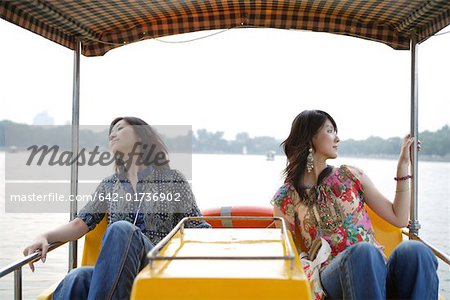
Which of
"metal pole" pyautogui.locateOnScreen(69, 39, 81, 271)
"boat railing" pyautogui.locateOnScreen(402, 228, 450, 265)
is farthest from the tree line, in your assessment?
"boat railing" pyautogui.locateOnScreen(402, 228, 450, 265)

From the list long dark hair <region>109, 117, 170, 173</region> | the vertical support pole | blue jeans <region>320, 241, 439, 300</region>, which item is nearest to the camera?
blue jeans <region>320, 241, 439, 300</region>

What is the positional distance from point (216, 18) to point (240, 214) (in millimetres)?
1252

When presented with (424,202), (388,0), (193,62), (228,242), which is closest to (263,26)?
(388,0)

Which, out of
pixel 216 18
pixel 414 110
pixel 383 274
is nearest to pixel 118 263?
pixel 383 274

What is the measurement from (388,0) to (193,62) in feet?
65.6

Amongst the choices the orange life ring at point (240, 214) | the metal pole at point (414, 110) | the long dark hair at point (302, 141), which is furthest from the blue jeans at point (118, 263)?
the metal pole at point (414, 110)

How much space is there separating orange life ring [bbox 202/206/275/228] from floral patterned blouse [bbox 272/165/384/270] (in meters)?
0.53

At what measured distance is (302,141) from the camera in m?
3.49

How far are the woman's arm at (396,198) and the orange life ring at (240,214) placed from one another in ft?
2.43

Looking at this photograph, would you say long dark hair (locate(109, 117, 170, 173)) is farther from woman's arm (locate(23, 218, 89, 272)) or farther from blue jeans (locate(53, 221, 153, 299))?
blue jeans (locate(53, 221, 153, 299))

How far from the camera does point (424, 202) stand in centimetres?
1881

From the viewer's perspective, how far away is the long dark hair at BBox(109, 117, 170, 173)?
3574 mm

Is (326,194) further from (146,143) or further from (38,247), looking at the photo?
(38,247)

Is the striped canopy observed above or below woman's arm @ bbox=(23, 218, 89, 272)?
above
